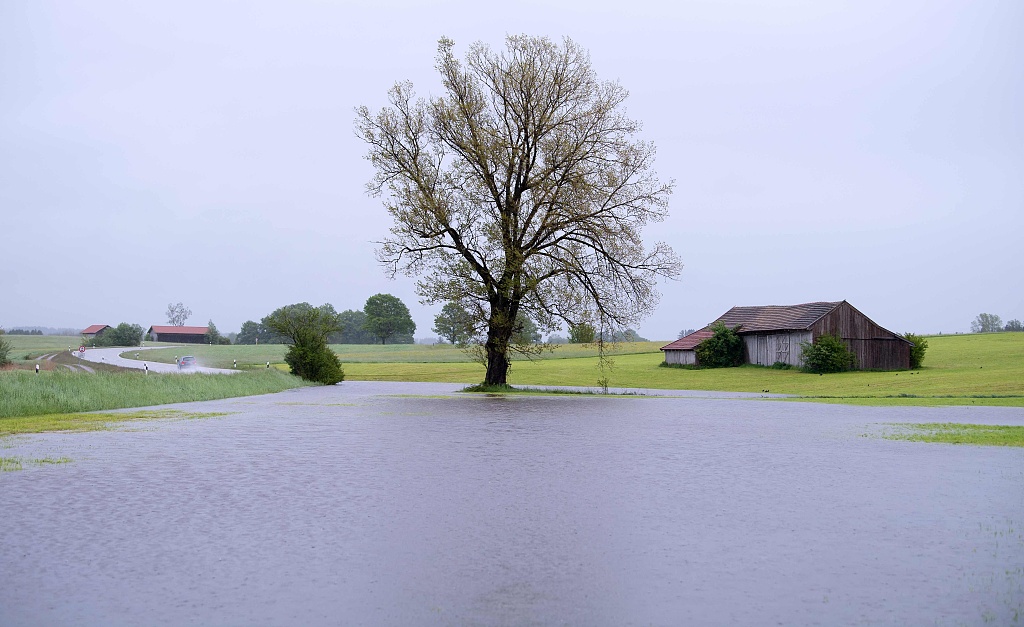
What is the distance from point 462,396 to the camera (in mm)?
36281

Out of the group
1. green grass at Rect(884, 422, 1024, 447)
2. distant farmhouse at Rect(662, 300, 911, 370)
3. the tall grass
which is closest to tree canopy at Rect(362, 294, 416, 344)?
distant farmhouse at Rect(662, 300, 911, 370)

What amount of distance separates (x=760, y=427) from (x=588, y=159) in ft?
60.9

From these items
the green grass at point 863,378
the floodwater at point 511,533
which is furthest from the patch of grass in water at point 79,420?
the green grass at point 863,378

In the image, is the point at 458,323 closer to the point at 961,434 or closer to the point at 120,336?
the point at 961,434

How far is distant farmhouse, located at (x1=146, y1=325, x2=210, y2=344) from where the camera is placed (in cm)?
16250

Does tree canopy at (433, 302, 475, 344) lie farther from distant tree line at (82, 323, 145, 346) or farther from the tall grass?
distant tree line at (82, 323, 145, 346)

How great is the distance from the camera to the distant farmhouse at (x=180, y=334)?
16250 centimetres

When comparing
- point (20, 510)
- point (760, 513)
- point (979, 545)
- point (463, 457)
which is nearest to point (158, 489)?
point (20, 510)

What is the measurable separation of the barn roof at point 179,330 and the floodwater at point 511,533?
157 m

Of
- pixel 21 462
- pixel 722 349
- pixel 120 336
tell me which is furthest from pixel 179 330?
pixel 21 462

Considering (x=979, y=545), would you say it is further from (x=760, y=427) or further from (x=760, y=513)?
(x=760, y=427)

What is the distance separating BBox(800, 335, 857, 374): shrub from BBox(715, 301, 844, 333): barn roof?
204 cm

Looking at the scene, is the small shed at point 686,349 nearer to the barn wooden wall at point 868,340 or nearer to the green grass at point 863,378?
the green grass at point 863,378

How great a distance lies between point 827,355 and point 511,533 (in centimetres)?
4808
